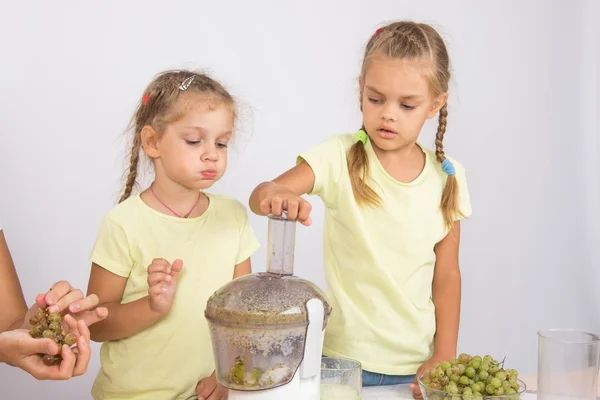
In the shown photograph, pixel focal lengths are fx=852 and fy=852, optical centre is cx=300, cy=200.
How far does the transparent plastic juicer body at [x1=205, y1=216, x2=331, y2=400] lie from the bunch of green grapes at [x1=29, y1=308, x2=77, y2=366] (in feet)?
0.88

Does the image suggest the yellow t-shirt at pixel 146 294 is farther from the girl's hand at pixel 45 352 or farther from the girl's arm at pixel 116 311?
the girl's hand at pixel 45 352

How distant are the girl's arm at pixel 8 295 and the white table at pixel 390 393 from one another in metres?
0.68

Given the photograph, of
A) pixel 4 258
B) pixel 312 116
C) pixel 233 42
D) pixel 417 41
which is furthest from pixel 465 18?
pixel 4 258

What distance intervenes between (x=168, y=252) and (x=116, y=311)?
0.15m

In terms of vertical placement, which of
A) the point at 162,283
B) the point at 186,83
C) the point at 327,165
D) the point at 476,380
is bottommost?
the point at 476,380

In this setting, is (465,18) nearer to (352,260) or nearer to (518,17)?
(518,17)

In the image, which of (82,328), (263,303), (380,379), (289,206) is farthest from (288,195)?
(380,379)

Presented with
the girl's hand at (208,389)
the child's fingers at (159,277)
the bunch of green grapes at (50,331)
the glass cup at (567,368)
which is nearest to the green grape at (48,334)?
the bunch of green grapes at (50,331)

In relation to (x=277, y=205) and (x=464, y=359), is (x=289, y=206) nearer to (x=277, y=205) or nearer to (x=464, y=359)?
(x=277, y=205)

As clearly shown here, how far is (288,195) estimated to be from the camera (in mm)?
1360

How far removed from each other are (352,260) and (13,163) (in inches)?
42.2

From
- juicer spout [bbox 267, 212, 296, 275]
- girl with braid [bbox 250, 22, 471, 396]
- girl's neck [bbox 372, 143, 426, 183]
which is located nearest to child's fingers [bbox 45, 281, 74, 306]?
juicer spout [bbox 267, 212, 296, 275]

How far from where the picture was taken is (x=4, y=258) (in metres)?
1.68

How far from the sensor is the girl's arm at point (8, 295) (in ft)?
5.46
